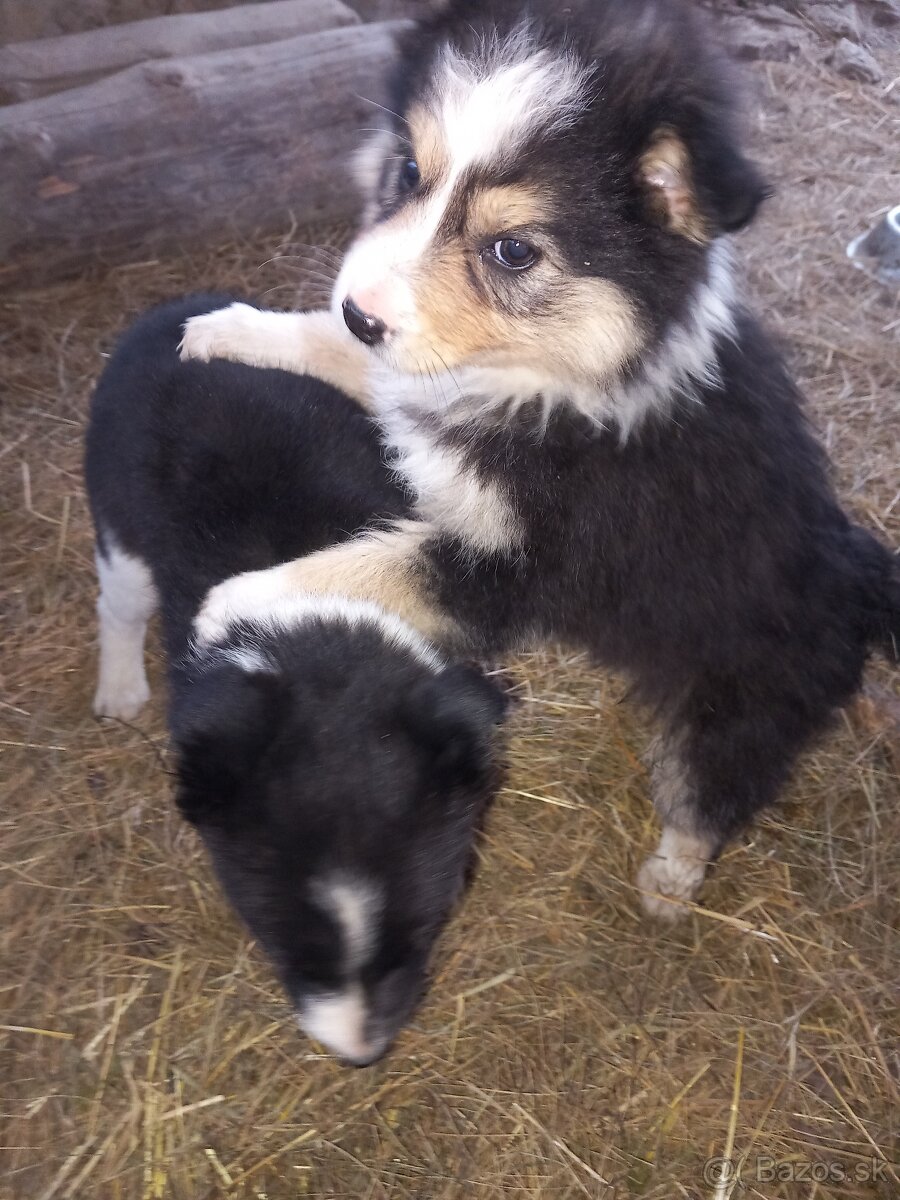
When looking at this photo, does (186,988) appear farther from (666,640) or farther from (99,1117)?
(666,640)

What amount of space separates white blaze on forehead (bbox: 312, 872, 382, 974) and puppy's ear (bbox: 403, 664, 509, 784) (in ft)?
0.92

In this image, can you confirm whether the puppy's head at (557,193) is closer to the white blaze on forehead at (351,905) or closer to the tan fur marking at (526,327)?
the tan fur marking at (526,327)

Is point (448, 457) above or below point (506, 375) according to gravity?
below

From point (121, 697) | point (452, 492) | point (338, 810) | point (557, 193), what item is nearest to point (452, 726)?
point (338, 810)

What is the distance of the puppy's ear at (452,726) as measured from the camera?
6.23ft

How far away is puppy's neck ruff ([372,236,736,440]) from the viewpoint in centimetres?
222

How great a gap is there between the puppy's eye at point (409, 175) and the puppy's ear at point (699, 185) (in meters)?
0.52

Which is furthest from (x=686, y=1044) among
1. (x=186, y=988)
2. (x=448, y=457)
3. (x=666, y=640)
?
(x=448, y=457)

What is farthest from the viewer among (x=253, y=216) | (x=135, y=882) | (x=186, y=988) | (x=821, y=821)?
(x=253, y=216)

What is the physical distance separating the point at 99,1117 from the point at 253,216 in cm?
360

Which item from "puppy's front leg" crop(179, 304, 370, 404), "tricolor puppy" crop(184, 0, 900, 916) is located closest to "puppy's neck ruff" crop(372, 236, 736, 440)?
"tricolor puppy" crop(184, 0, 900, 916)

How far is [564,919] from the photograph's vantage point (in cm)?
290

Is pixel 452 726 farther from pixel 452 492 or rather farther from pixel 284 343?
pixel 284 343

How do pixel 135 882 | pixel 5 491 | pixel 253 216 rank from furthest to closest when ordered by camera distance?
pixel 253 216, pixel 5 491, pixel 135 882
